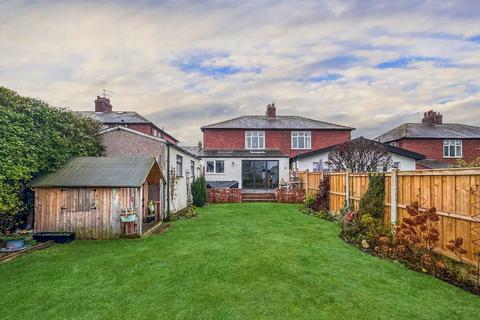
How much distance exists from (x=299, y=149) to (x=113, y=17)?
21.0 metres

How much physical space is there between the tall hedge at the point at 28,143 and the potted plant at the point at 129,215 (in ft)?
9.78

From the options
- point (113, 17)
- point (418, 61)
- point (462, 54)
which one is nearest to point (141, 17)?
point (113, 17)

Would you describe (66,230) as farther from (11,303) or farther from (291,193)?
(291,193)

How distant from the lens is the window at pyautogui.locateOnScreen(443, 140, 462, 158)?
1141 inches

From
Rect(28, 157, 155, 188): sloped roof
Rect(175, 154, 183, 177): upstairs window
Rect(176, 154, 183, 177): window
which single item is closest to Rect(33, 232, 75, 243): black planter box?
Rect(28, 157, 155, 188): sloped roof

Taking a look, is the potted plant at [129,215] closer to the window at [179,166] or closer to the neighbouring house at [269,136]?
the window at [179,166]

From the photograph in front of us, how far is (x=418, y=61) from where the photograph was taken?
13273mm

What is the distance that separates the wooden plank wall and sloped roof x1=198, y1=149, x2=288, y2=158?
15250mm

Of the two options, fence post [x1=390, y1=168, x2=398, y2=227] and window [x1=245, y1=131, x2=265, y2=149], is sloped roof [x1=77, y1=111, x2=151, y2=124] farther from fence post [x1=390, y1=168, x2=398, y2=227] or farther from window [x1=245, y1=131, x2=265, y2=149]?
fence post [x1=390, y1=168, x2=398, y2=227]

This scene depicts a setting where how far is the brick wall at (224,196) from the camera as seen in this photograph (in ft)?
58.3

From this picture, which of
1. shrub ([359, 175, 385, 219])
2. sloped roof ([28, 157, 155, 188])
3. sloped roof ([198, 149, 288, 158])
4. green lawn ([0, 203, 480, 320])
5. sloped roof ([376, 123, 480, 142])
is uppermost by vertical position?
sloped roof ([376, 123, 480, 142])

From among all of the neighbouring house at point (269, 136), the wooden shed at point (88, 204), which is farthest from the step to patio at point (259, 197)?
the wooden shed at point (88, 204)

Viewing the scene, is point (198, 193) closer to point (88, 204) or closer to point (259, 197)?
point (259, 197)

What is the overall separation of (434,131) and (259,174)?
71.8ft
